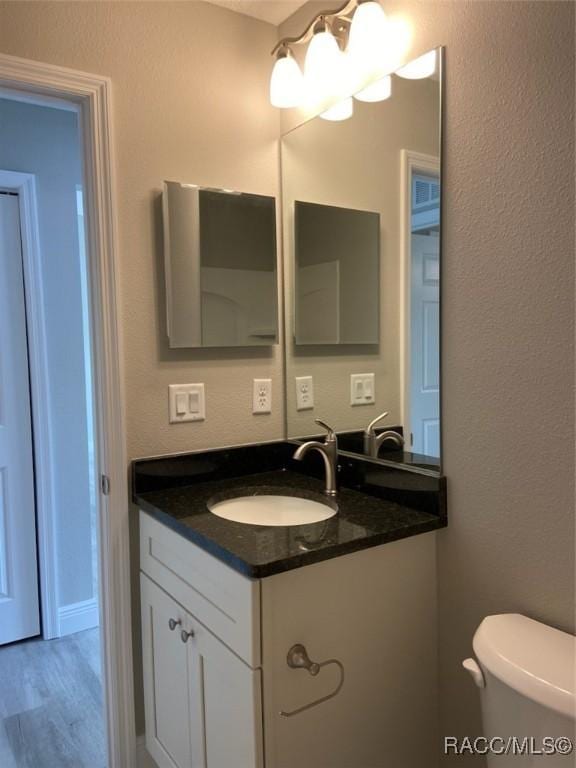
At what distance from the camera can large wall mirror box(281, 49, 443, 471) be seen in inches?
55.9

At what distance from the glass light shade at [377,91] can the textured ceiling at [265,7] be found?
417 millimetres

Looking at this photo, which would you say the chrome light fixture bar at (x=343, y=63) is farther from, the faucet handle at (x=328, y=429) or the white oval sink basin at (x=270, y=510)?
the white oval sink basin at (x=270, y=510)

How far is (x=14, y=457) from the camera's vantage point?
97.1 inches

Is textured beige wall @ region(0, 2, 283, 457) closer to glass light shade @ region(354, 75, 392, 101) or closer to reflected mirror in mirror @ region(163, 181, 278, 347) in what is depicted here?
reflected mirror in mirror @ region(163, 181, 278, 347)

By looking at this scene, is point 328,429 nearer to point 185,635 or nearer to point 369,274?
point 369,274

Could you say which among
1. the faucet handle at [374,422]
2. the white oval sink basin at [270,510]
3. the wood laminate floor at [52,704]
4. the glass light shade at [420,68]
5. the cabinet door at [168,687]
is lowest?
the wood laminate floor at [52,704]

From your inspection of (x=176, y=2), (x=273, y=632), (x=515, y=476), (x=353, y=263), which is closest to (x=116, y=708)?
(x=273, y=632)

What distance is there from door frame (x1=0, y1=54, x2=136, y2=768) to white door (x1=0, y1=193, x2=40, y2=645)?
0.98m

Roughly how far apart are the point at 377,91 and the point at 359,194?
284mm

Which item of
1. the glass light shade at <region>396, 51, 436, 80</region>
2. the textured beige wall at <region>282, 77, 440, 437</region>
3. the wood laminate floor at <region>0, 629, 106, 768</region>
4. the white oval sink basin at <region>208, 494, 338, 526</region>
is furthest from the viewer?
the wood laminate floor at <region>0, 629, 106, 768</region>

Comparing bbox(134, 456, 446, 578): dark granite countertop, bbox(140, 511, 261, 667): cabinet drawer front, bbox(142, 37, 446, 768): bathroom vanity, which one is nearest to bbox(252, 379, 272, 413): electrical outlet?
bbox(142, 37, 446, 768): bathroom vanity

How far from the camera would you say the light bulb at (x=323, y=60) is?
1.57 metres

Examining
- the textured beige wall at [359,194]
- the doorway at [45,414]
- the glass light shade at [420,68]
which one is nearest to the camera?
the glass light shade at [420,68]

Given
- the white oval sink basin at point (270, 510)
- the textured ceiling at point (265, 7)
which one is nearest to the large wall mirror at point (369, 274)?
the white oval sink basin at point (270, 510)
